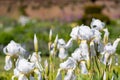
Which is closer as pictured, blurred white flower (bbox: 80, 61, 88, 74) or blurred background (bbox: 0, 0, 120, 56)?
blurred white flower (bbox: 80, 61, 88, 74)

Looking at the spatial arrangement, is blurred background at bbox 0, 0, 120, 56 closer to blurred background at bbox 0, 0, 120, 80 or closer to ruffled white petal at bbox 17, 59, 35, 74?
blurred background at bbox 0, 0, 120, 80

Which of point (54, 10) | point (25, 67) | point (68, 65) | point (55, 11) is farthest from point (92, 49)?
point (54, 10)

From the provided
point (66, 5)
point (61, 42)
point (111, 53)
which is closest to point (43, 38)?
point (61, 42)

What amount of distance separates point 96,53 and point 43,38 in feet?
37.0

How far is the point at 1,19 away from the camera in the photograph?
2880 centimetres

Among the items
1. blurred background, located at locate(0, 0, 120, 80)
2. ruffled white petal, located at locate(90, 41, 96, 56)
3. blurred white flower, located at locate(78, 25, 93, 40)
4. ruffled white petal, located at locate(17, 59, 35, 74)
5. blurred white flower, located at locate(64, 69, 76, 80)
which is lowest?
blurred white flower, located at locate(64, 69, 76, 80)

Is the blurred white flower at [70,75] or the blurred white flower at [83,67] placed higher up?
the blurred white flower at [83,67]

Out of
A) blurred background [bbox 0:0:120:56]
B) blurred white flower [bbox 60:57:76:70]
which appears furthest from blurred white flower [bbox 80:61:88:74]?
blurred background [bbox 0:0:120:56]

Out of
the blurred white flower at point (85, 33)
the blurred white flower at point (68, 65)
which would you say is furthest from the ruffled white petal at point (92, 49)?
the blurred white flower at point (68, 65)

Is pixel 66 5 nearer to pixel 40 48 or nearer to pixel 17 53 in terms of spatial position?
pixel 40 48

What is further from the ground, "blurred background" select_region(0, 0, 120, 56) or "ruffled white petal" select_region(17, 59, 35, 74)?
"blurred background" select_region(0, 0, 120, 56)

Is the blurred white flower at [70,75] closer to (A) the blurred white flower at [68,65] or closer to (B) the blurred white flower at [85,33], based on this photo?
(A) the blurred white flower at [68,65]

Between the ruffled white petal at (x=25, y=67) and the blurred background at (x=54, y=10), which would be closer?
the ruffled white petal at (x=25, y=67)

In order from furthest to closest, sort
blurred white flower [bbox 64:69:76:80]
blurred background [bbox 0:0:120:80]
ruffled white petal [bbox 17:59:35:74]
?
blurred background [bbox 0:0:120:80]
blurred white flower [bbox 64:69:76:80]
ruffled white petal [bbox 17:59:35:74]
